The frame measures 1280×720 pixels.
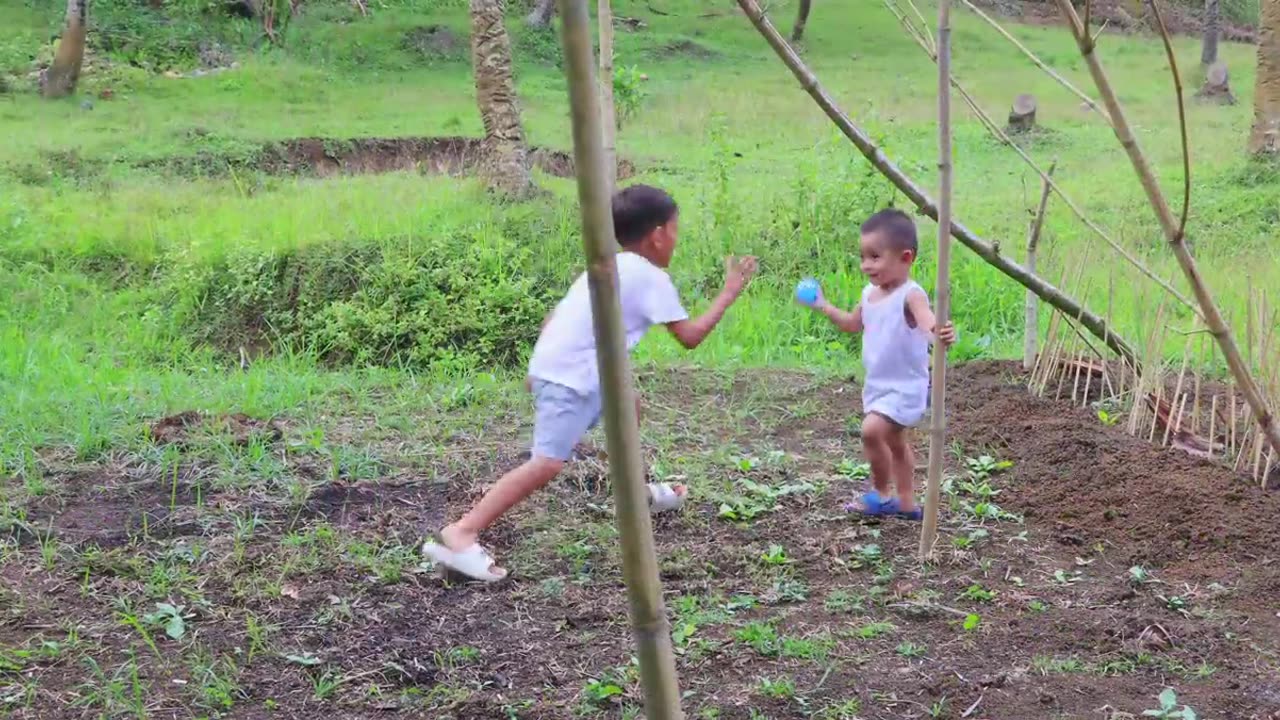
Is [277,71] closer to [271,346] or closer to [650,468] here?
[271,346]

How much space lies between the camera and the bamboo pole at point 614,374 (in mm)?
1051

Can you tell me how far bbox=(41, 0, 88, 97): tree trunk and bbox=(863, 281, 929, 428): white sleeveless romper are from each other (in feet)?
47.7

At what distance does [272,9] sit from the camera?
59.3 ft

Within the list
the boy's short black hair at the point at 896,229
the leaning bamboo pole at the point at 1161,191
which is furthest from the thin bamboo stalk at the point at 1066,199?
the boy's short black hair at the point at 896,229

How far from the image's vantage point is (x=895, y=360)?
3975 millimetres

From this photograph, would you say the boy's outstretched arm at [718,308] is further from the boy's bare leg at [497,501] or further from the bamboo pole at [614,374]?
the bamboo pole at [614,374]

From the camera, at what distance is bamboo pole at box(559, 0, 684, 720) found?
105 centimetres

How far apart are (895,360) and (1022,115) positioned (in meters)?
11.9

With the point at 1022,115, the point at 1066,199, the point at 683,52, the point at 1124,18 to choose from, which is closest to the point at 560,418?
the point at 1066,199

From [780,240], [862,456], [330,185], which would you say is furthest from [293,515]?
[330,185]

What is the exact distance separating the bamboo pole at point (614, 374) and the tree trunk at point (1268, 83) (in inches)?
471

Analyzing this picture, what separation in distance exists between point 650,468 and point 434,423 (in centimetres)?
112

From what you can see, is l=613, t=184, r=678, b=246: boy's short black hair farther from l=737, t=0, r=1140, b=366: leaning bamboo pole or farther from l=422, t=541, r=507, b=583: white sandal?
l=422, t=541, r=507, b=583: white sandal

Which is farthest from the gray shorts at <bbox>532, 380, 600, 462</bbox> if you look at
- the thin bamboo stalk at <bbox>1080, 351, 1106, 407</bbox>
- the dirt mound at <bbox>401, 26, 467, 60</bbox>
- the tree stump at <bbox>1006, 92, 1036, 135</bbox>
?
the dirt mound at <bbox>401, 26, 467, 60</bbox>
